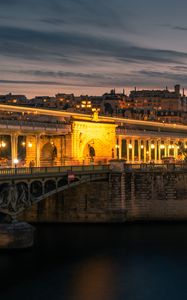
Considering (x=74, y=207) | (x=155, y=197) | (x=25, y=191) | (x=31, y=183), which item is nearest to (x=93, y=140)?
(x=155, y=197)

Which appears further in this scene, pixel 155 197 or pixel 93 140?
pixel 93 140

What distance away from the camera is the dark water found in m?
47.1

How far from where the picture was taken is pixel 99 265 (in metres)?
54.0

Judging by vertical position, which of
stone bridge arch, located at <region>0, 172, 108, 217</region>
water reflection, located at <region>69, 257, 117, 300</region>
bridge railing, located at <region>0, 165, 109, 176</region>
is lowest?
water reflection, located at <region>69, 257, 117, 300</region>

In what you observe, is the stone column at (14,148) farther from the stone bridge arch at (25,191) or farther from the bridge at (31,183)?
the stone bridge arch at (25,191)

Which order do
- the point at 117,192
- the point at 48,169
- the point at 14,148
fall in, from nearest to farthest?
1. the point at 48,169
2. the point at 117,192
3. the point at 14,148

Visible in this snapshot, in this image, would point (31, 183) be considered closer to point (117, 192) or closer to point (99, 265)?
point (99, 265)

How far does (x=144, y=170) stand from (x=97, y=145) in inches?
771

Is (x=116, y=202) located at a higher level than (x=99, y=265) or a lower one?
higher

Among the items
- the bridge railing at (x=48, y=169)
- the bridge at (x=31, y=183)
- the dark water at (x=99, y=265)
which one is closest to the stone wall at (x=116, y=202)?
the bridge railing at (x=48, y=169)

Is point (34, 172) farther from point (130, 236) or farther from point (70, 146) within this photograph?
point (70, 146)

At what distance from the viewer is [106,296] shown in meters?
46.4

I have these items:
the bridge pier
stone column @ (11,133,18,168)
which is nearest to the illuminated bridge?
stone column @ (11,133,18,168)

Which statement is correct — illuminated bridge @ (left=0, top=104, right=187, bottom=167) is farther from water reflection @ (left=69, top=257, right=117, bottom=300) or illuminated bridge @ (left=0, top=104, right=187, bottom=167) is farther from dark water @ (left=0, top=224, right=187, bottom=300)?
water reflection @ (left=69, top=257, right=117, bottom=300)
